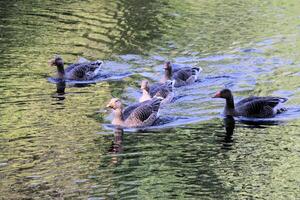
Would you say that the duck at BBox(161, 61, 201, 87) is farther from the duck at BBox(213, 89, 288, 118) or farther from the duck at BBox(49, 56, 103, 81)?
the duck at BBox(213, 89, 288, 118)

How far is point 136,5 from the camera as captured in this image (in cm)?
3809

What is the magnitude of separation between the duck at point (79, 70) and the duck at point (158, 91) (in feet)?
9.48

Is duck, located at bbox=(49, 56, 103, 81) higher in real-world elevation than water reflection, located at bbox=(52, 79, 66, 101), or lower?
higher

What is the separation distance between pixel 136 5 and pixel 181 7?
2.35 m

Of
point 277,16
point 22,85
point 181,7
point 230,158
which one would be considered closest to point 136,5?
point 181,7

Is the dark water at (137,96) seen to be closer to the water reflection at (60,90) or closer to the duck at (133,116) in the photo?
the water reflection at (60,90)

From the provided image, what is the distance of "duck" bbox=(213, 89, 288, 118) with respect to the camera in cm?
2028

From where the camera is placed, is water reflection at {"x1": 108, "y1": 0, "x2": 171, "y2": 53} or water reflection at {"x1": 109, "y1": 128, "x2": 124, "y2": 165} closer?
water reflection at {"x1": 109, "y1": 128, "x2": 124, "y2": 165}

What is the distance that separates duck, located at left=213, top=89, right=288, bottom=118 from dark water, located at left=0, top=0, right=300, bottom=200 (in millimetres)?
367

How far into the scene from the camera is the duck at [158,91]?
69.4ft

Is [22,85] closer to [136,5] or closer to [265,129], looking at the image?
[265,129]

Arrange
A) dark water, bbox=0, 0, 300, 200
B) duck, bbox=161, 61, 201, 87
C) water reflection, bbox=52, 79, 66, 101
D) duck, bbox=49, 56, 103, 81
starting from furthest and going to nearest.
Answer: duck, bbox=49, 56, 103, 81 < duck, bbox=161, 61, 201, 87 < water reflection, bbox=52, 79, 66, 101 < dark water, bbox=0, 0, 300, 200

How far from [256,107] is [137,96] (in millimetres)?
3911

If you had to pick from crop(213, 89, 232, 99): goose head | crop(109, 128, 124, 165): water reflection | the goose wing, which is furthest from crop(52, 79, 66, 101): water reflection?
the goose wing
